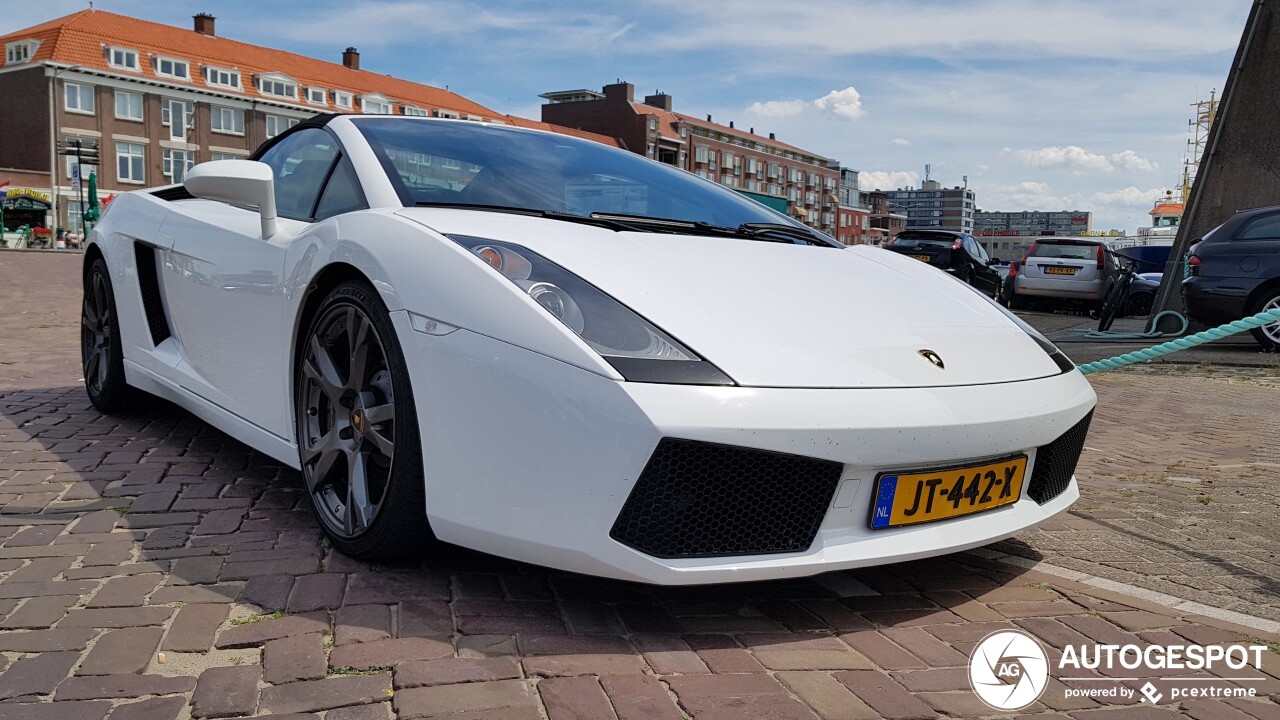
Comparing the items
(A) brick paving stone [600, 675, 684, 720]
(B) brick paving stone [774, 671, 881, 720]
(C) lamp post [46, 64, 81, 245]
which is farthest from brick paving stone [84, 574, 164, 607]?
(C) lamp post [46, 64, 81, 245]

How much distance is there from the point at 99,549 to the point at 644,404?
170 centimetres

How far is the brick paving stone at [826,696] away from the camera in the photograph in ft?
6.20

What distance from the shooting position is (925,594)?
2.58m

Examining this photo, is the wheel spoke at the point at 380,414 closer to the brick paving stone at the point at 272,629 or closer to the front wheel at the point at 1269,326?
the brick paving stone at the point at 272,629

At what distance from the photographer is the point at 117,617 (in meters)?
2.24

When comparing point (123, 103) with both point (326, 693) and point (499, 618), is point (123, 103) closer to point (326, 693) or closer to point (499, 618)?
point (499, 618)

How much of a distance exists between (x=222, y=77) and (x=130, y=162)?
7315mm

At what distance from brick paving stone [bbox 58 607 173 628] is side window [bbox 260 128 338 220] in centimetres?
131

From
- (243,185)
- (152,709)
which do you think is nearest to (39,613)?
(152,709)

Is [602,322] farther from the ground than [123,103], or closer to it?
closer to it

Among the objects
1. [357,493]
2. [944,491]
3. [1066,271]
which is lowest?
[357,493]

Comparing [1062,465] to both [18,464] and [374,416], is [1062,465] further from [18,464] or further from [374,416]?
[18,464]

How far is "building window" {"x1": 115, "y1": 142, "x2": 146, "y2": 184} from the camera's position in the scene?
48688 millimetres

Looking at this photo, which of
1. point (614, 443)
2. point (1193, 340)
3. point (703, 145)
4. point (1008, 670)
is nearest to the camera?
point (614, 443)
